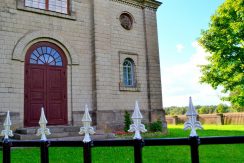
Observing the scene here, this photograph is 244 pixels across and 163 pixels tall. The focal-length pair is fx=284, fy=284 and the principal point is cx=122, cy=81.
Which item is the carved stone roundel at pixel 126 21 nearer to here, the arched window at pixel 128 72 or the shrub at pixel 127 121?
the arched window at pixel 128 72

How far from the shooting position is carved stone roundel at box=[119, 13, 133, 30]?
54.2 feet

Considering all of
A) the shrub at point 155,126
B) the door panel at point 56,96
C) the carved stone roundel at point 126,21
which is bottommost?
the shrub at point 155,126

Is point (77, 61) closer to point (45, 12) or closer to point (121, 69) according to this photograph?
point (121, 69)

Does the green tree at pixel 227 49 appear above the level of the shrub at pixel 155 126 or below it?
above

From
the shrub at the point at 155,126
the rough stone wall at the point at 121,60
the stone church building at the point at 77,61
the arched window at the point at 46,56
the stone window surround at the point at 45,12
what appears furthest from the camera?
the shrub at the point at 155,126

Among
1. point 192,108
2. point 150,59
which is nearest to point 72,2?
point 150,59

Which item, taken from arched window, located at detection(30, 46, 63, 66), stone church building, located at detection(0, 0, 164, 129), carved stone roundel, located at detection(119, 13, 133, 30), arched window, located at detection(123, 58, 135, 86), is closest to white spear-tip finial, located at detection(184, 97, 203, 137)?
stone church building, located at detection(0, 0, 164, 129)

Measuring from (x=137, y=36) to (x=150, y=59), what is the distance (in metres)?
1.57

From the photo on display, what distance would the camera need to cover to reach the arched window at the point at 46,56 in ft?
43.8

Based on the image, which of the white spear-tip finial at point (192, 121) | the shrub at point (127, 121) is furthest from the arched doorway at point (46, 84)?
the white spear-tip finial at point (192, 121)

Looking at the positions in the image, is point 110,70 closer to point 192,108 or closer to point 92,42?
point 92,42

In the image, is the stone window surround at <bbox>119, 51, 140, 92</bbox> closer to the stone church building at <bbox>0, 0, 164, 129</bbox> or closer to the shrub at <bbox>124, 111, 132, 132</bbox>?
the stone church building at <bbox>0, 0, 164, 129</bbox>

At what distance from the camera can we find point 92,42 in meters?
15.0

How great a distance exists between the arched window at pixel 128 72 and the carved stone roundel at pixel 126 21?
1.96 meters
